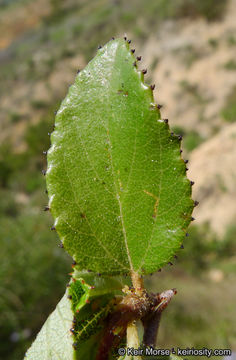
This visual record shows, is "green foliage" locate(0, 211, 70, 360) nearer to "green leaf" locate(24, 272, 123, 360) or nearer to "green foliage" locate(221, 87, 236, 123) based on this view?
"green leaf" locate(24, 272, 123, 360)

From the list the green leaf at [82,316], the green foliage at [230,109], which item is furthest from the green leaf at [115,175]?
the green foliage at [230,109]

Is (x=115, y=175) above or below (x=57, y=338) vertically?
above

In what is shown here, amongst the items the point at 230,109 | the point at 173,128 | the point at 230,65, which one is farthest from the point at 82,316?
the point at 230,65

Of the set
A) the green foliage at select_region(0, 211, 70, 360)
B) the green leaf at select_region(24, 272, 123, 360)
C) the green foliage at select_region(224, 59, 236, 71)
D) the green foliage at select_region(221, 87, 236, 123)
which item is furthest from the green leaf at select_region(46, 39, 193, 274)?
the green foliage at select_region(224, 59, 236, 71)

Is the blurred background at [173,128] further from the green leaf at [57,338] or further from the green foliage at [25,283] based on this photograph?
the green leaf at [57,338]

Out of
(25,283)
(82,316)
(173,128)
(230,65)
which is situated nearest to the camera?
(82,316)

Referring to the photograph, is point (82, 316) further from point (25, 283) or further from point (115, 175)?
point (25, 283)
